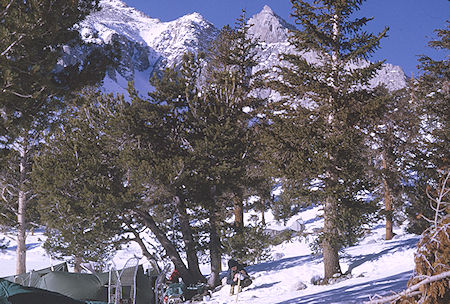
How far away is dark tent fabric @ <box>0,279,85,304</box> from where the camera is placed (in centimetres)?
571

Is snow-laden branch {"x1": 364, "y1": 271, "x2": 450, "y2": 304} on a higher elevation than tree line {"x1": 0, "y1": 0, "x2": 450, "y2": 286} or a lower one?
lower

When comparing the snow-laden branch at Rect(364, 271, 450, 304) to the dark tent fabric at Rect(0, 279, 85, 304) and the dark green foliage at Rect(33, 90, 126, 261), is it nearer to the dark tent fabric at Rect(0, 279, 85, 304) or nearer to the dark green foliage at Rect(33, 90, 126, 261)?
the dark tent fabric at Rect(0, 279, 85, 304)

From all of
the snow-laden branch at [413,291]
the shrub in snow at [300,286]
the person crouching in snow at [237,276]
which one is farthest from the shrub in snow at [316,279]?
the snow-laden branch at [413,291]

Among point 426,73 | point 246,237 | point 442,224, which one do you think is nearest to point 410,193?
point 426,73

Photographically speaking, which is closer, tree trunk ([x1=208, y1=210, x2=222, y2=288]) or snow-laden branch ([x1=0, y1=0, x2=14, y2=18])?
snow-laden branch ([x1=0, y1=0, x2=14, y2=18])

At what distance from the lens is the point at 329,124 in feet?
41.5

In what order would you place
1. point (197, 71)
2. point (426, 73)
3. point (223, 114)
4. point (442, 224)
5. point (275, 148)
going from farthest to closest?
point (197, 71)
point (223, 114)
point (426, 73)
point (275, 148)
point (442, 224)

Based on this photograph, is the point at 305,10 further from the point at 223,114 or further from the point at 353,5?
the point at 223,114

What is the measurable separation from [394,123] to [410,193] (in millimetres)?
4073

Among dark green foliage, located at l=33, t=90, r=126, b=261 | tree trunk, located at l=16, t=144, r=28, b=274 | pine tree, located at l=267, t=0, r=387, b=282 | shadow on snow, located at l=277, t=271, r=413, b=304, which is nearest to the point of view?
shadow on snow, located at l=277, t=271, r=413, b=304

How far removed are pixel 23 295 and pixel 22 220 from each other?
15.3m

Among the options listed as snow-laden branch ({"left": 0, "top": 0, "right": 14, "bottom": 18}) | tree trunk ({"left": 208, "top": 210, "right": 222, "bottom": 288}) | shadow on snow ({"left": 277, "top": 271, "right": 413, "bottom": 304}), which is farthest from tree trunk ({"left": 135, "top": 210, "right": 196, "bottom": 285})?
snow-laden branch ({"left": 0, "top": 0, "right": 14, "bottom": 18})

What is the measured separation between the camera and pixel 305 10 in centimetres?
1337

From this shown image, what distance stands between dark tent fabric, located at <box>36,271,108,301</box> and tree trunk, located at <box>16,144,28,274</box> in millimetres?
5971
